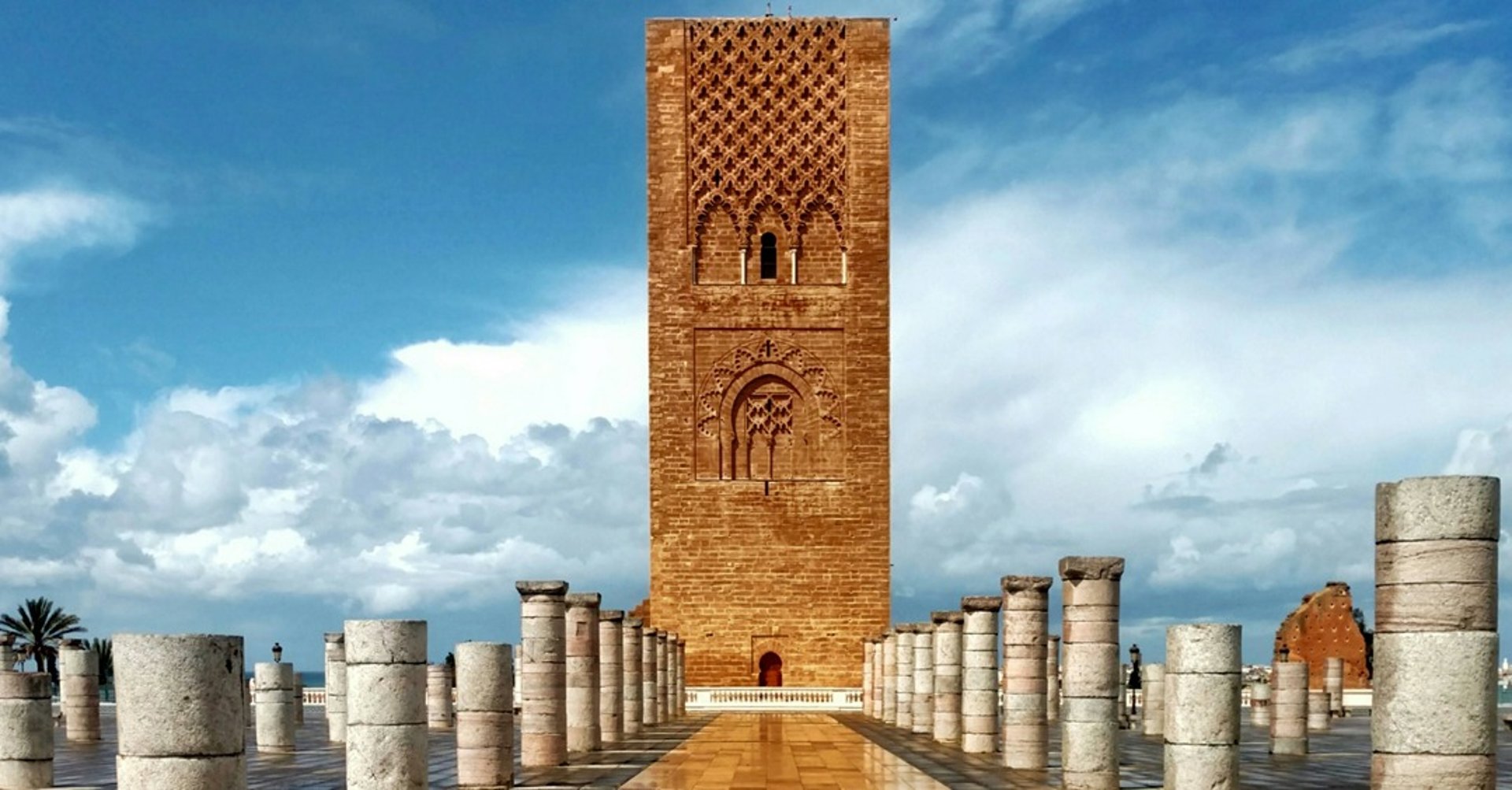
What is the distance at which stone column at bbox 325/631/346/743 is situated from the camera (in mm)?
18328

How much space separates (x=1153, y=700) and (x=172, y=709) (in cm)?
1646

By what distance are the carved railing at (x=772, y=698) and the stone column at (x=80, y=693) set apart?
35.8 ft

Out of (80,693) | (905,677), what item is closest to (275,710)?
(80,693)

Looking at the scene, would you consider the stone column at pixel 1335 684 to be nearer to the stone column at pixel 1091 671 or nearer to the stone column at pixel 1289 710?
the stone column at pixel 1289 710

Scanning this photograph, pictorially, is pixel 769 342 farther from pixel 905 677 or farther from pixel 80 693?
pixel 80 693

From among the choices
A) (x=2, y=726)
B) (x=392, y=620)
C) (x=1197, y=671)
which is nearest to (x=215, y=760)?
(x=392, y=620)

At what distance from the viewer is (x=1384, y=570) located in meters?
7.38

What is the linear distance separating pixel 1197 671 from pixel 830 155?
2093 centimetres

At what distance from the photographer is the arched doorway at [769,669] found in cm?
2864

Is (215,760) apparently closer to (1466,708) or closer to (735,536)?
(1466,708)

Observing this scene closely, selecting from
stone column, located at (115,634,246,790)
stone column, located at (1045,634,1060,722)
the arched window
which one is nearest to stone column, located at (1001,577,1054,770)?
stone column, located at (115,634,246,790)

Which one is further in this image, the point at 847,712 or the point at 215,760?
the point at 847,712

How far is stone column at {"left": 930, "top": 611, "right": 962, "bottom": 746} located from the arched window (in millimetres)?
13251

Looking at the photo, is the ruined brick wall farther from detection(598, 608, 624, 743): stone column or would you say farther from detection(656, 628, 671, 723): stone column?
detection(598, 608, 624, 743): stone column
